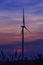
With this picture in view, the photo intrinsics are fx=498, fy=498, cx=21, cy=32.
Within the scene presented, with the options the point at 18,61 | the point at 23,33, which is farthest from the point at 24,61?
the point at 23,33

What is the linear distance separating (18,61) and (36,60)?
4.91 metres

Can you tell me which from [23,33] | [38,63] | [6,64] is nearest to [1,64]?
[6,64]

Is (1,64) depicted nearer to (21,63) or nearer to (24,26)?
(21,63)

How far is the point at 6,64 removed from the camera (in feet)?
377

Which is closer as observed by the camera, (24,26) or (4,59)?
(4,59)

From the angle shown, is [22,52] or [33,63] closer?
[33,63]

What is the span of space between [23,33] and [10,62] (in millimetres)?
18736

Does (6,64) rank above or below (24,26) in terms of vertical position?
below

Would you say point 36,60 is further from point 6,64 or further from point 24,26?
point 24,26

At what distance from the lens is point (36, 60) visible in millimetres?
121062

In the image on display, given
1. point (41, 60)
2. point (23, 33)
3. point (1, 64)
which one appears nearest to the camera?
point (1, 64)

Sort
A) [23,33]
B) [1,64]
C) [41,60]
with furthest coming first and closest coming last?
1. [23,33]
2. [41,60]
3. [1,64]

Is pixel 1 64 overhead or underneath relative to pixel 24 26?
underneath

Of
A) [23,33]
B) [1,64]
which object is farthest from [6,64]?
[23,33]
